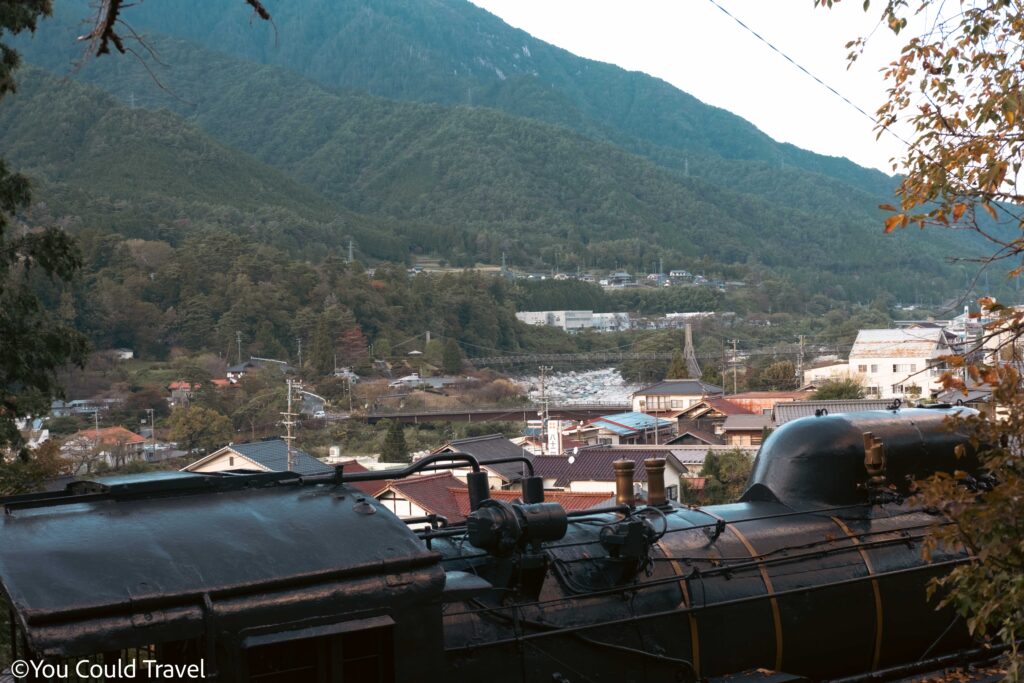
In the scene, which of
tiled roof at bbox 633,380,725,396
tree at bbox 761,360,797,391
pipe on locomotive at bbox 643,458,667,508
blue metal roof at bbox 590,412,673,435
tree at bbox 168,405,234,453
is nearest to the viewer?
pipe on locomotive at bbox 643,458,667,508

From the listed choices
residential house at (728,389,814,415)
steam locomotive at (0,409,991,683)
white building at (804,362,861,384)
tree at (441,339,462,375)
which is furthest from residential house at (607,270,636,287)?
steam locomotive at (0,409,991,683)


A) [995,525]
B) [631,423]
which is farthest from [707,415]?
[995,525]

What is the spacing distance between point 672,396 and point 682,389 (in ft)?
3.65

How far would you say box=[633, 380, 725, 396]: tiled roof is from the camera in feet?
256

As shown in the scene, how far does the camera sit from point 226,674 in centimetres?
525

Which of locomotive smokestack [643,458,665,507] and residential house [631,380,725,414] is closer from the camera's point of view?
locomotive smokestack [643,458,665,507]

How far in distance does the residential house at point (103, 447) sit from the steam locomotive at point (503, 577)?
44423 millimetres

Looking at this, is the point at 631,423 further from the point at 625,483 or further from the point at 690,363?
the point at 625,483

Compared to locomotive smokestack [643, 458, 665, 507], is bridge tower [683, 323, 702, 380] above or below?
below

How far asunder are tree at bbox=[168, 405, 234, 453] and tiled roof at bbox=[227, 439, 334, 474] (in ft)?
88.4

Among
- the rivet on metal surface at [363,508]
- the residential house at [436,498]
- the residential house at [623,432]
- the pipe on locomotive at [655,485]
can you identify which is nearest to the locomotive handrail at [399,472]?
the rivet on metal surface at [363,508]

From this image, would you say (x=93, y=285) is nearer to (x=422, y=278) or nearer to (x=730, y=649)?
(x=422, y=278)

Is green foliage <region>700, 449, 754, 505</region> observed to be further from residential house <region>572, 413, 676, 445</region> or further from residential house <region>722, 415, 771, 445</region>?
residential house <region>572, 413, 676, 445</region>

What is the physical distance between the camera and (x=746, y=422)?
59.2 m
